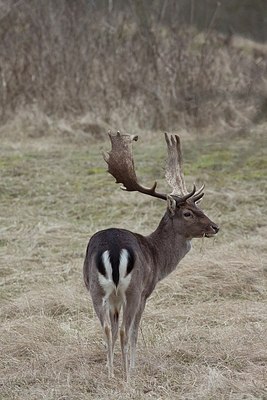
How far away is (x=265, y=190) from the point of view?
34.4 feet

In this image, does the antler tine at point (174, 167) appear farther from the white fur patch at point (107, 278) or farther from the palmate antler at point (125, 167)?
the white fur patch at point (107, 278)

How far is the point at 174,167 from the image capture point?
6.70 metres

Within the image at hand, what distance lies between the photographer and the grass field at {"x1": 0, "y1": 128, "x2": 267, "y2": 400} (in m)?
5.14

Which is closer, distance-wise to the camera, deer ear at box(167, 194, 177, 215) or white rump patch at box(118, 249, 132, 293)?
white rump patch at box(118, 249, 132, 293)

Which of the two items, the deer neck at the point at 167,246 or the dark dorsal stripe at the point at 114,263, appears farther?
the deer neck at the point at 167,246

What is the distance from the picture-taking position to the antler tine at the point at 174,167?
6617mm

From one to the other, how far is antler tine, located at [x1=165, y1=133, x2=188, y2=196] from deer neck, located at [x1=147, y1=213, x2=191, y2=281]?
0.50 metres

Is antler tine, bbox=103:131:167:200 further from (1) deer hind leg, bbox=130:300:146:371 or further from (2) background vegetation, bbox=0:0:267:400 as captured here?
(1) deer hind leg, bbox=130:300:146:371

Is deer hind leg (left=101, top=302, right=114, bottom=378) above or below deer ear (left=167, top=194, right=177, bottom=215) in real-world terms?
below

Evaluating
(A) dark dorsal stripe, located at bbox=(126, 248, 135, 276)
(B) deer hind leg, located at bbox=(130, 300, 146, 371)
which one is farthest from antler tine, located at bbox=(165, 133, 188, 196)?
(A) dark dorsal stripe, located at bbox=(126, 248, 135, 276)

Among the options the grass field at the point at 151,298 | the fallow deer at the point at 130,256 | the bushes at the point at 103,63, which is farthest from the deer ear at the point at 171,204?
the bushes at the point at 103,63

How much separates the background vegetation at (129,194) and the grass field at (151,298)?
0.01m

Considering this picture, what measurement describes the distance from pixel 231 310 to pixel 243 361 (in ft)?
4.07

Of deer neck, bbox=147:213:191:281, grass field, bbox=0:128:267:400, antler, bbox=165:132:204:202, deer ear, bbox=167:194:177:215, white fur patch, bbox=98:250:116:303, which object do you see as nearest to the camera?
white fur patch, bbox=98:250:116:303
